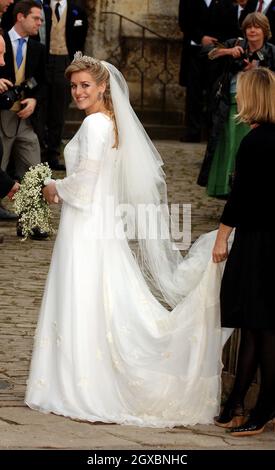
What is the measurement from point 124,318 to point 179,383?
456 mm

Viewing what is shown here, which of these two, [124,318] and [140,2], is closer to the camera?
[124,318]

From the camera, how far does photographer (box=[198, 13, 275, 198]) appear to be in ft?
39.1

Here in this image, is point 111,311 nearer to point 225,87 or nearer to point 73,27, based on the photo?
point 225,87

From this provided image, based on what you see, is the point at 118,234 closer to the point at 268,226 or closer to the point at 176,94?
the point at 268,226

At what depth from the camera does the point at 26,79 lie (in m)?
12.3

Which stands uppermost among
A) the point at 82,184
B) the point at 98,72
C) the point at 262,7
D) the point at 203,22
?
the point at 98,72

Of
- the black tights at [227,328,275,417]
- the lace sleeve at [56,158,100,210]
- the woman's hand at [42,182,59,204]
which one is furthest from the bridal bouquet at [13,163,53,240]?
the black tights at [227,328,275,417]

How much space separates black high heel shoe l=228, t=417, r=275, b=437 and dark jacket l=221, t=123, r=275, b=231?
0.97 meters

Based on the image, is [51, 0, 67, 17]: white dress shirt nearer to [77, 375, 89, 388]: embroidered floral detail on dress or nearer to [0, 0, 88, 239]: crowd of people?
[0, 0, 88, 239]: crowd of people

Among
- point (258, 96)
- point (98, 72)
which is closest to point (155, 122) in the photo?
point (98, 72)

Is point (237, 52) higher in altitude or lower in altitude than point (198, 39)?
higher

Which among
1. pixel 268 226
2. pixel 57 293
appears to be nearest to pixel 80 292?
pixel 57 293

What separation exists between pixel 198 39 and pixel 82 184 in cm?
931

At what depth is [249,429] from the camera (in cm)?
675
